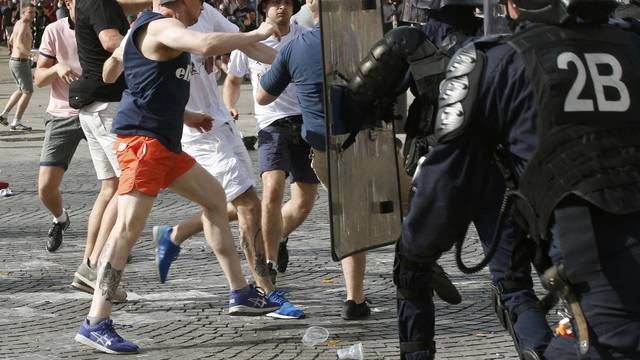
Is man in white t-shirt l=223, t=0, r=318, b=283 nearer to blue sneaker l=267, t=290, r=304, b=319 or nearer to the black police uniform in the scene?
blue sneaker l=267, t=290, r=304, b=319

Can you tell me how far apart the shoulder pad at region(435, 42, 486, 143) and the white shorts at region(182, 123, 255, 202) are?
3.54 m

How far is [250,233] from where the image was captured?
7.34 m

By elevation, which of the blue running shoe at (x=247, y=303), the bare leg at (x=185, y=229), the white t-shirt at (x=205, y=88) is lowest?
the blue running shoe at (x=247, y=303)

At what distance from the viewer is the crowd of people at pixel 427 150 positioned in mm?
3523

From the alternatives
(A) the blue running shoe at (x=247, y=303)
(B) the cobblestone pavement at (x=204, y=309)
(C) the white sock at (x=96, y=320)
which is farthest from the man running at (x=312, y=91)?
(C) the white sock at (x=96, y=320)

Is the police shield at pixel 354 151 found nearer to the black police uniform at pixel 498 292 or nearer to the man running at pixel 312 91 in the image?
the black police uniform at pixel 498 292

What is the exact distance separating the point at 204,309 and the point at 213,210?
0.79 m

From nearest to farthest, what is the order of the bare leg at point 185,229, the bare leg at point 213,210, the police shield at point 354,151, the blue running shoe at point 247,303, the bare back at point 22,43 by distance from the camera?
the police shield at point 354,151
the bare leg at point 213,210
the blue running shoe at point 247,303
the bare leg at point 185,229
the bare back at point 22,43

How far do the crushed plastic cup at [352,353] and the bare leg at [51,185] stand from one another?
3.52m

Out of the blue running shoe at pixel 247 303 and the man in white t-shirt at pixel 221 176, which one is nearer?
the blue running shoe at pixel 247 303

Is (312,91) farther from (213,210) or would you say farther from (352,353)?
(352,353)

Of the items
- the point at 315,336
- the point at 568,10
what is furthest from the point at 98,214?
the point at 568,10

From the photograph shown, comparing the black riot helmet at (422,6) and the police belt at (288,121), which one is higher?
the black riot helmet at (422,6)

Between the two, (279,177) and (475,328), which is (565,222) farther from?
(279,177)
